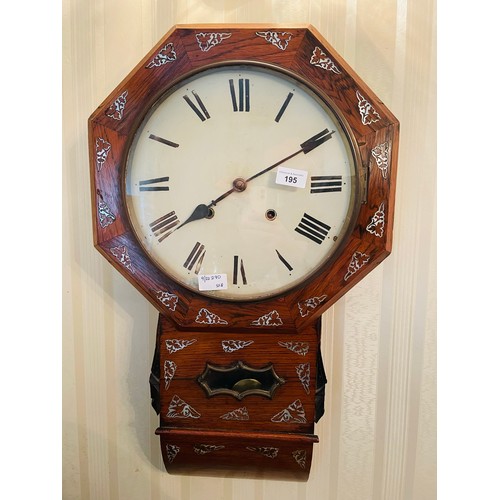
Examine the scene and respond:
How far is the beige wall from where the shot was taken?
3.55 ft

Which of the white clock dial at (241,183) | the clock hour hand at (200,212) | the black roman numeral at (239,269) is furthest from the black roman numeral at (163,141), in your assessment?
the black roman numeral at (239,269)

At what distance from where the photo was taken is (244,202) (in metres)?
0.90

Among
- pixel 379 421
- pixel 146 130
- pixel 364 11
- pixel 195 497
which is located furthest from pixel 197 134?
pixel 195 497

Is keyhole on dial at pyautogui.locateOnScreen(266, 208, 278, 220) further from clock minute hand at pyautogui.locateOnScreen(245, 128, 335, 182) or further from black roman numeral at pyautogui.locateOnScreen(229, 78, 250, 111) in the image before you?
black roman numeral at pyautogui.locateOnScreen(229, 78, 250, 111)

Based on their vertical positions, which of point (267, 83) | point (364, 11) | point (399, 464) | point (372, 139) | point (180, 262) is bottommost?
point (399, 464)

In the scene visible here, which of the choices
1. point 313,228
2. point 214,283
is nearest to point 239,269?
point 214,283

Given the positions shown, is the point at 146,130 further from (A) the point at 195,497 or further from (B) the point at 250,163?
(A) the point at 195,497

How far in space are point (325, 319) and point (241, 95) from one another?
57 cm

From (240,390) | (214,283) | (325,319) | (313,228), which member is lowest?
(240,390)

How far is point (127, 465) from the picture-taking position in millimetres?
1224

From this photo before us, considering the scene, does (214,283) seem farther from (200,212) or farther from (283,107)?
(283,107)

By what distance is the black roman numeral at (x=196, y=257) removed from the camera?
915mm

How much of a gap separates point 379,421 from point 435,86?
0.84 metres

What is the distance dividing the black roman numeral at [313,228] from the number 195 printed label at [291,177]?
0.06 metres
